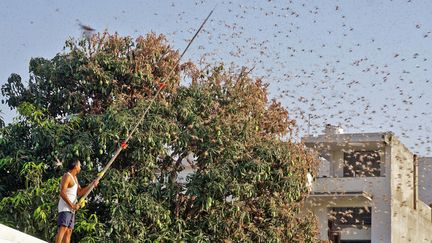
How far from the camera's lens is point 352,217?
27.2m

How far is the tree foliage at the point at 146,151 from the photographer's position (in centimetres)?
1802

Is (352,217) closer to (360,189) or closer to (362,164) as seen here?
(360,189)

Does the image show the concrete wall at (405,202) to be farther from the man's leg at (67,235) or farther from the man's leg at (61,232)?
the man's leg at (61,232)

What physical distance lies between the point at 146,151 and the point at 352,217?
10.3m

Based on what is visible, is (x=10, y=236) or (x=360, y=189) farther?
(x=360, y=189)

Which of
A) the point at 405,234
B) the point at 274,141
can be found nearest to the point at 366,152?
the point at 405,234

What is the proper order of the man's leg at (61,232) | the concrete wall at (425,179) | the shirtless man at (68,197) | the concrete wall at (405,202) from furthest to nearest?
1. the concrete wall at (425,179)
2. the concrete wall at (405,202)
3. the man's leg at (61,232)
4. the shirtless man at (68,197)

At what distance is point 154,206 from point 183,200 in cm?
117

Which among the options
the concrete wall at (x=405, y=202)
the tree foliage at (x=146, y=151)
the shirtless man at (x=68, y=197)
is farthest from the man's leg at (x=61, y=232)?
the concrete wall at (x=405, y=202)

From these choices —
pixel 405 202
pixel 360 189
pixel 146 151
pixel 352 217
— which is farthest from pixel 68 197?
pixel 405 202

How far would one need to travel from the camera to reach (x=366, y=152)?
2767 centimetres

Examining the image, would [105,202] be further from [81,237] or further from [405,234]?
[405,234]

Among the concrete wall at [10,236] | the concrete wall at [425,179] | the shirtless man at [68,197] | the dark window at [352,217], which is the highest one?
the concrete wall at [425,179]

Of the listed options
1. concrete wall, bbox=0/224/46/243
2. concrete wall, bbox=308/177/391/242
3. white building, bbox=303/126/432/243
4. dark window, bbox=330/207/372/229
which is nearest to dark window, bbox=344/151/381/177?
white building, bbox=303/126/432/243
